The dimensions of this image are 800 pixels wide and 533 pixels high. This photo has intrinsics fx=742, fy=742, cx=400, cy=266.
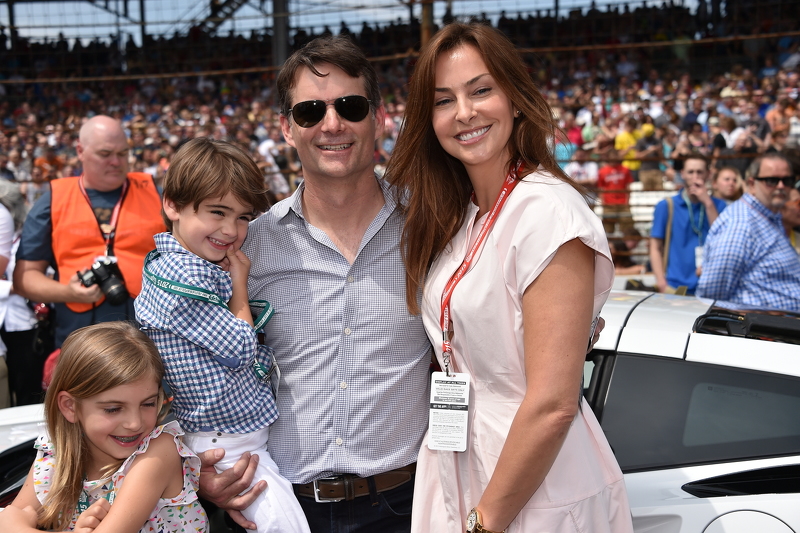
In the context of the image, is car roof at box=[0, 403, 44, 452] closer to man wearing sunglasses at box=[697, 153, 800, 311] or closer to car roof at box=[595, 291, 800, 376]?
car roof at box=[595, 291, 800, 376]

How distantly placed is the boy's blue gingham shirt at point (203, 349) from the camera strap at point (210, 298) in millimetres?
15

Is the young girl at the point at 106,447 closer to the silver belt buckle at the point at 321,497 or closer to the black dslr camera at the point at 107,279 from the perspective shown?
the silver belt buckle at the point at 321,497

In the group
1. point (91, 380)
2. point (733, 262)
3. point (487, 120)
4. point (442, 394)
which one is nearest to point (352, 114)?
point (487, 120)

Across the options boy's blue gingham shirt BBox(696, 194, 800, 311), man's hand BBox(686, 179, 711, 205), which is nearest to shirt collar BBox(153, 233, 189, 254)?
boy's blue gingham shirt BBox(696, 194, 800, 311)

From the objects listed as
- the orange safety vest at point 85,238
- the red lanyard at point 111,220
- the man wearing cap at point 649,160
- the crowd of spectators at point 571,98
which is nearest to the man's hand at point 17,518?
the orange safety vest at point 85,238

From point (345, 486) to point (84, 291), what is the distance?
87.3 inches

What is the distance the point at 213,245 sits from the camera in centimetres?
221

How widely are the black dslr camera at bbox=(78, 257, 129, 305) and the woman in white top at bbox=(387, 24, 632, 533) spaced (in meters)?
2.06

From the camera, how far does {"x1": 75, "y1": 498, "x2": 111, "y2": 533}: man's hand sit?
6.34 ft

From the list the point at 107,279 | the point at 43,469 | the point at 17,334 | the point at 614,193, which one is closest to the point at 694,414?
the point at 43,469

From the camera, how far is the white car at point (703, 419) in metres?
2.22

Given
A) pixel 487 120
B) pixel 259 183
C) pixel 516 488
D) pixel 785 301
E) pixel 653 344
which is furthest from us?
pixel 785 301

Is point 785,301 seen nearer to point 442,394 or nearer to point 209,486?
point 442,394

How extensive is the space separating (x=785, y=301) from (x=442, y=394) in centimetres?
305
